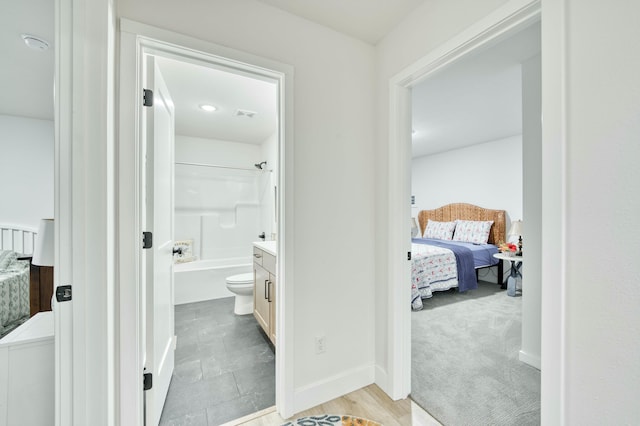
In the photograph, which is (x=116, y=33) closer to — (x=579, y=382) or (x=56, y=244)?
(x=56, y=244)

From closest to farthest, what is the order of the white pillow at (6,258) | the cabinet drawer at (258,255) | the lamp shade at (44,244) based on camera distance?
the lamp shade at (44,244) → the white pillow at (6,258) → the cabinet drawer at (258,255)

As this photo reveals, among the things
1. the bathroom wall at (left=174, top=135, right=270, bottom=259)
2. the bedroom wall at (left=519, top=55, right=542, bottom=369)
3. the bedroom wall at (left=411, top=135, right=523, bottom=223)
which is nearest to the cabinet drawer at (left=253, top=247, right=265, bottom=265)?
the bathroom wall at (left=174, top=135, right=270, bottom=259)

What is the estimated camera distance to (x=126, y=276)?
3.90ft

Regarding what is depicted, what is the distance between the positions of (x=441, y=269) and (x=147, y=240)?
138 inches

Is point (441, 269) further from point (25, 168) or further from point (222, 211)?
point (25, 168)

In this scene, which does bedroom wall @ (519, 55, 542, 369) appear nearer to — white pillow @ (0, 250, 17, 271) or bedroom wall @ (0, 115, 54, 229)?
bedroom wall @ (0, 115, 54, 229)

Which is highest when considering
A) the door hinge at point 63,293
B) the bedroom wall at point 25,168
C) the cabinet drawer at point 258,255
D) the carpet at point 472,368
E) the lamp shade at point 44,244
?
the bedroom wall at point 25,168

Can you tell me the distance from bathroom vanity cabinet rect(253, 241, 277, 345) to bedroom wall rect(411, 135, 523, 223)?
437 cm

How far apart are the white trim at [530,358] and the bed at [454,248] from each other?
3.82 feet

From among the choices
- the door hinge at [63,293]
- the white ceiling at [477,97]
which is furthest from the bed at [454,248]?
the door hinge at [63,293]

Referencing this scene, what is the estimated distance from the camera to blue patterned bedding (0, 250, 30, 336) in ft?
5.51

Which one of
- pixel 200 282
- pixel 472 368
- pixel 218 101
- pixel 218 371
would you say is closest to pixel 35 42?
pixel 218 101

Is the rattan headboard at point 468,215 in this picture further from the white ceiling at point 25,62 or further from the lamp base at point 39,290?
the white ceiling at point 25,62

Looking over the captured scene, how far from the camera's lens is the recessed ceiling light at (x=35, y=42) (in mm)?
1516
